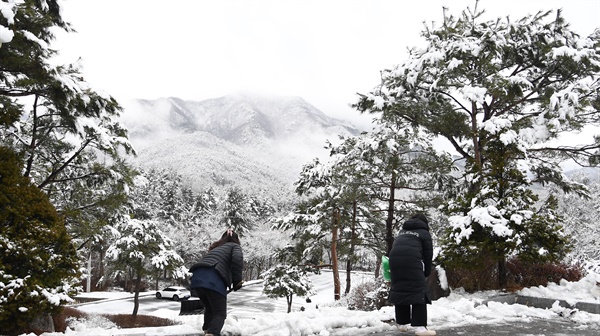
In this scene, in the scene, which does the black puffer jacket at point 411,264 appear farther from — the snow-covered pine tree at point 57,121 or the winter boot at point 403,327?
the snow-covered pine tree at point 57,121

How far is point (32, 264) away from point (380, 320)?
5.00 m

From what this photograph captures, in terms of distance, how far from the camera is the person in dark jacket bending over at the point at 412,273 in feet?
16.4

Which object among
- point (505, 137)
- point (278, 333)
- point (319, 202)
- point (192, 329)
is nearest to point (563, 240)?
point (505, 137)

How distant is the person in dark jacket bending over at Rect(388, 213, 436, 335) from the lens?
4.99m

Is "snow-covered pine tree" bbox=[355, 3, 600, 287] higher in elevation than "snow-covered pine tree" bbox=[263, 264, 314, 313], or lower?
higher

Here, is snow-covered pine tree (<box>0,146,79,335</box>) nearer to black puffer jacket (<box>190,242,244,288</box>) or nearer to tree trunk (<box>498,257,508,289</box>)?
black puffer jacket (<box>190,242,244,288</box>)

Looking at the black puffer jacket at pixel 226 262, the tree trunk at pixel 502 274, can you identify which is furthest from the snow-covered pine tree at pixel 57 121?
the tree trunk at pixel 502 274

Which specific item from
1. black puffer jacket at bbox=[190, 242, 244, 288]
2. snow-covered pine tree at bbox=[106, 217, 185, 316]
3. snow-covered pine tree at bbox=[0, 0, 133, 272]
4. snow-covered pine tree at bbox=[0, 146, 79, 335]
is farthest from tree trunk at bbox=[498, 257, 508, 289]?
snow-covered pine tree at bbox=[106, 217, 185, 316]

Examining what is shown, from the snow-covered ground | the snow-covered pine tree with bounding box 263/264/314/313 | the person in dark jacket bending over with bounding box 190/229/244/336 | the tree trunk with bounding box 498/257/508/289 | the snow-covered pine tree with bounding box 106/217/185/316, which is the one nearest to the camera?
the person in dark jacket bending over with bounding box 190/229/244/336

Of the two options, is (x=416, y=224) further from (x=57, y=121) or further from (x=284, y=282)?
(x=284, y=282)

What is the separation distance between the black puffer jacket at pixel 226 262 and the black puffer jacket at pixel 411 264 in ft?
6.38

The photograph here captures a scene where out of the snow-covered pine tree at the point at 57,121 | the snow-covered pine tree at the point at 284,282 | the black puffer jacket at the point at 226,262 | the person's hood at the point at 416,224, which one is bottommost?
the snow-covered pine tree at the point at 284,282

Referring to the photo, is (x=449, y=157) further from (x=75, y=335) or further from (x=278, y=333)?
(x=75, y=335)

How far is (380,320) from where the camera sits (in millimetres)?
5988
